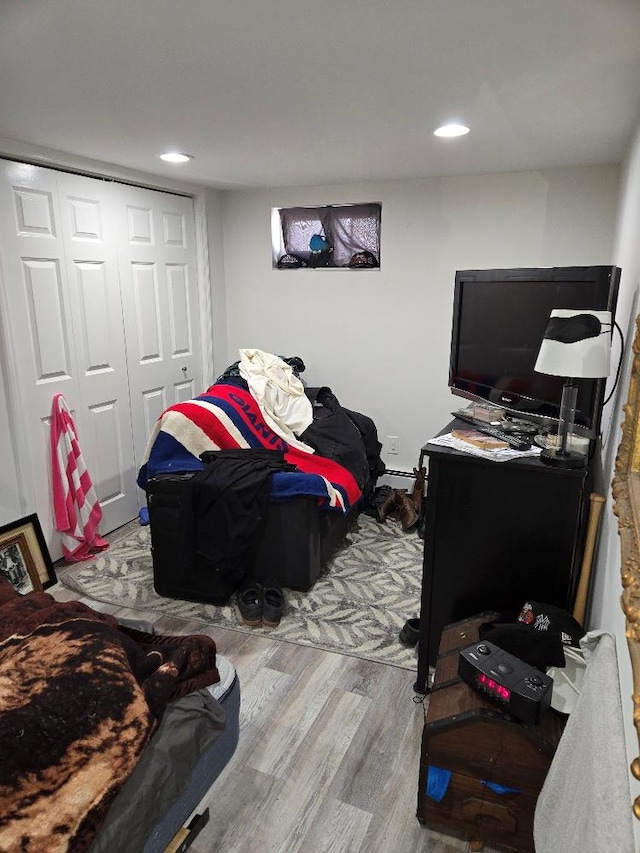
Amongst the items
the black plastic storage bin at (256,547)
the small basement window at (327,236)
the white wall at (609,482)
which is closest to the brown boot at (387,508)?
the black plastic storage bin at (256,547)

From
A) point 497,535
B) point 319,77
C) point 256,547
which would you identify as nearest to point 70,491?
point 256,547

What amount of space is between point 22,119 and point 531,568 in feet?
8.53

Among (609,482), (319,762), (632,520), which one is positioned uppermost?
(632,520)

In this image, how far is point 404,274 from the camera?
374 cm

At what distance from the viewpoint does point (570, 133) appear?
2404 millimetres

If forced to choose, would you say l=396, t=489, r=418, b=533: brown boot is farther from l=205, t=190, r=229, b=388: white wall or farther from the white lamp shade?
the white lamp shade

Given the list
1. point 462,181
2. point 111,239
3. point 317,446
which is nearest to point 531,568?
point 317,446

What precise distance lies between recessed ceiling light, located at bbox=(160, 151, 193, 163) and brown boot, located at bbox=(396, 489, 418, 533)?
2351 millimetres

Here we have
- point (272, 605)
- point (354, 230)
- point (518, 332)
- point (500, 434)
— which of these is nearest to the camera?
point (500, 434)

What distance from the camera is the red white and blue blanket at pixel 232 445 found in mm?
2680

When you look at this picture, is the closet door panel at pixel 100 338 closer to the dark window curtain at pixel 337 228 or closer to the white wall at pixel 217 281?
the white wall at pixel 217 281

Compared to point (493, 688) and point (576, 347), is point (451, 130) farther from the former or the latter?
point (493, 688)

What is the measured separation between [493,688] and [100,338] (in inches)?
109

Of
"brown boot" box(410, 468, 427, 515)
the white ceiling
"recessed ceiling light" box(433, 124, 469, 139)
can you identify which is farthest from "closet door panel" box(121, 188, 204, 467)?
"recessed ceiling light" box(433, 124, 469, 139)
